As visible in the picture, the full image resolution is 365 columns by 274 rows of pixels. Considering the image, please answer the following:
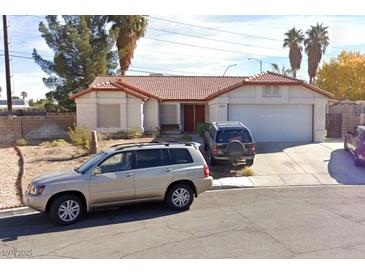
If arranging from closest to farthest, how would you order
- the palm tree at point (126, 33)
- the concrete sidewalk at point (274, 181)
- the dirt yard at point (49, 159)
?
the concrete sidewalk at point (274, 181) < the dirt yard at point (49, 159) < the palm tree at point (126, 33)

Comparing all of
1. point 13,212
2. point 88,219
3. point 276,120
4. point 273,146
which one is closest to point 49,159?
point 13,212

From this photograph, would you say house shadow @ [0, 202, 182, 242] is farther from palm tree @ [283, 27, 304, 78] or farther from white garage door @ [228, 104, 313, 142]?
palm tree @ [283, 27, 304, 78]

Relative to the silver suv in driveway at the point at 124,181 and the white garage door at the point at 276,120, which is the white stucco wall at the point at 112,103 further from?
the silver suv in driveway at the point at 124,181

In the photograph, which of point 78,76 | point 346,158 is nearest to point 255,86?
point 346,158

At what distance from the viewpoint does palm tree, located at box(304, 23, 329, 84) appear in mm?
42469

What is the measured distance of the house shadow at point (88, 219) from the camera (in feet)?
22.5

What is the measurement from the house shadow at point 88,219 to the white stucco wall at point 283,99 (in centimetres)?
1160

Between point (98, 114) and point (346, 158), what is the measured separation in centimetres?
1498

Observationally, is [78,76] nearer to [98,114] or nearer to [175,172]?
[98,114]

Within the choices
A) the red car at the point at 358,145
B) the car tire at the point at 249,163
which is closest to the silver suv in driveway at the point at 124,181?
the car tire at the point at 249,163

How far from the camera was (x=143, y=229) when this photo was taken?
676 centimetres

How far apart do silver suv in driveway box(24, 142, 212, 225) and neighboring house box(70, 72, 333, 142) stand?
37.4 feet

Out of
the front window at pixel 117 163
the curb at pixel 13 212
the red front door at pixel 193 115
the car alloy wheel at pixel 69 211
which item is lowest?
the curb at pixel 13 212

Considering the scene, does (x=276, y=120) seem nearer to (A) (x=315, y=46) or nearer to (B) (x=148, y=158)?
(B) (x=148, y=158)
